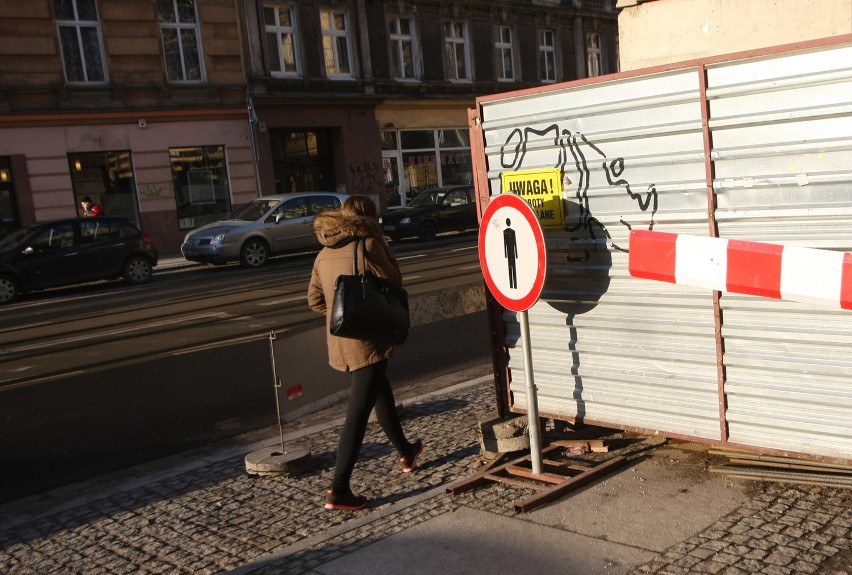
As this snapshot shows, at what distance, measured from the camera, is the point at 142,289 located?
57.6 ft

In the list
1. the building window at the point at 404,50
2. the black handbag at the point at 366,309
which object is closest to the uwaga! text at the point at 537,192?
the black handbag at the point at 366,309

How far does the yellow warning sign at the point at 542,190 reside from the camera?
516 centimetres

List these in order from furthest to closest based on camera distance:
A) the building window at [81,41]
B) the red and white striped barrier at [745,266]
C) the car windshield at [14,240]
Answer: the building window at [81,41] < the car windshield at [14,240] < the red and white striped barrier at [745,266]

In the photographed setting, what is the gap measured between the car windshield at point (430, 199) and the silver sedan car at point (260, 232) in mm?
5040

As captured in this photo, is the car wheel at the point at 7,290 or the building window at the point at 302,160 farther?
the building window at the point at 302,160

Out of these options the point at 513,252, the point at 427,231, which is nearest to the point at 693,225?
the point at 513,252

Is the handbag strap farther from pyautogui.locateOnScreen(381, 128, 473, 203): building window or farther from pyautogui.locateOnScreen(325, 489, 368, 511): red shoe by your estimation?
pyautogui.locateOnScreen(381, 128, 473, 203): building window

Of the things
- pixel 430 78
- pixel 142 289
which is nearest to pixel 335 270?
pixel 142 289

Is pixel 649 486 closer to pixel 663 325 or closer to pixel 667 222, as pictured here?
pixel 663 325

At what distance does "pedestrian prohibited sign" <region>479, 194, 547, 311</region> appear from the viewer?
474 centimetres

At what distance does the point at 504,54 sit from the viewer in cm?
3528

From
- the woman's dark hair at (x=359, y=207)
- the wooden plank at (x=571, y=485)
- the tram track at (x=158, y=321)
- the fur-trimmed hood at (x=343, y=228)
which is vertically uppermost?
the woman's dark hair at (x=359, y=207)

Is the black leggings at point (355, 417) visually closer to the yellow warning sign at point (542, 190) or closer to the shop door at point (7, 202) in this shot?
the yellow warning sign at point (542, 190)

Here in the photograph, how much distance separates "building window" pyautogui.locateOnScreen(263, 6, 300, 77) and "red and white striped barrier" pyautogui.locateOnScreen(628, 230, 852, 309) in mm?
24954
